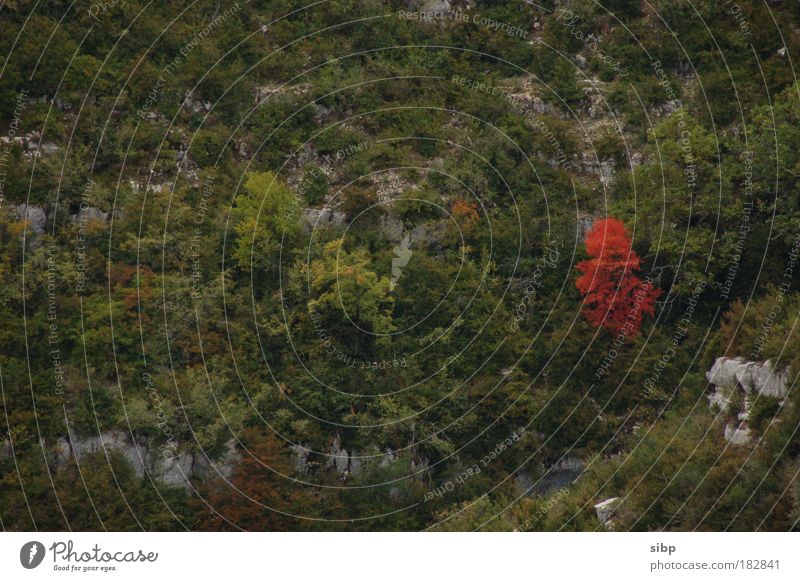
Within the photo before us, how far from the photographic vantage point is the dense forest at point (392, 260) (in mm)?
62125

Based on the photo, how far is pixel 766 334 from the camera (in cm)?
5806

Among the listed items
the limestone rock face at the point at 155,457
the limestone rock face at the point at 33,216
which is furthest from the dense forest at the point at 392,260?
the limestone rock face at the point at 33,216

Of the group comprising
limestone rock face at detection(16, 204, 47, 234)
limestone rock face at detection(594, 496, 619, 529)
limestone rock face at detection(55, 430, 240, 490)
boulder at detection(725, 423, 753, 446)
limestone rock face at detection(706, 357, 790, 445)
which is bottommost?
limestone rock face at detection(594, 496, 619, 529)

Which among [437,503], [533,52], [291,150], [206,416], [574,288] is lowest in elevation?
[437,503]

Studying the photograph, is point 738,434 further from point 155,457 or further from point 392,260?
point 155,457

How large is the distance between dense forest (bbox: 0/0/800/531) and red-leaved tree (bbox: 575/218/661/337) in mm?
148

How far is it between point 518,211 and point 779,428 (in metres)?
22.9

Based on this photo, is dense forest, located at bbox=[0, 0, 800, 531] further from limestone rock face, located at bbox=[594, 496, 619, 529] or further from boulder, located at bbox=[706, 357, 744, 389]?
limestone rock face, located at bbox=[594, 496, 619, 529]

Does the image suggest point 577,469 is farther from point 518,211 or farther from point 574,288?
point 518,211

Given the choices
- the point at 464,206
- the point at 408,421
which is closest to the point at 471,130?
the point at 464,206

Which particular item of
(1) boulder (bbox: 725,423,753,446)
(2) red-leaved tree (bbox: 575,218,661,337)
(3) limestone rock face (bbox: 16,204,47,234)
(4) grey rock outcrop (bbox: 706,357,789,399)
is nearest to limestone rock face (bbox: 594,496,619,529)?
(1) boulder (bbox: 725,423,753,446)

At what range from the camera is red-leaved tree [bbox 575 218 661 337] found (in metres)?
65.7

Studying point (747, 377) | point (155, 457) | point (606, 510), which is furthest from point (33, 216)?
point (747, 377)

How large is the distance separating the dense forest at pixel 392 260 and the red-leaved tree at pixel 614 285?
0.15 metres
